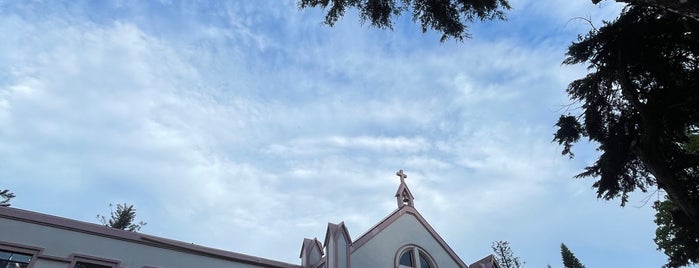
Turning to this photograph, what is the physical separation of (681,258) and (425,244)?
11.2m

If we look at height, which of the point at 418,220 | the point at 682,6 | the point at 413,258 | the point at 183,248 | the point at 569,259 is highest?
the point at 569,259

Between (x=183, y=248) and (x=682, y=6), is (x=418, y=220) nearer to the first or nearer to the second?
(x=183, y=248)

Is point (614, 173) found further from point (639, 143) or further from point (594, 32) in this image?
point (594, 32)

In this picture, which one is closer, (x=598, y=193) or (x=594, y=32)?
(x=594, y=32)

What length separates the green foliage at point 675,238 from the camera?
15.2 m

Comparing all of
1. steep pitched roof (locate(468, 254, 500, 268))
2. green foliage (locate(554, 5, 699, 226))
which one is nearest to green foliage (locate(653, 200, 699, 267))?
green foliage (locate(554, 5, 699, 226))

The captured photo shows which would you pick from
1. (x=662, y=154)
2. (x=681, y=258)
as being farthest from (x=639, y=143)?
(x=681, y=258)

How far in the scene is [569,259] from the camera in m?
49.3

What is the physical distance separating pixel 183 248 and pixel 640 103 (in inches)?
635

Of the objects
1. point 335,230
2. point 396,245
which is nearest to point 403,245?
point 396,245

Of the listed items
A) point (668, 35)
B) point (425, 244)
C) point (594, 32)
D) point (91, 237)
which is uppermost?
point (594, 32)

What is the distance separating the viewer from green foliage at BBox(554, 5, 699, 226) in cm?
1296

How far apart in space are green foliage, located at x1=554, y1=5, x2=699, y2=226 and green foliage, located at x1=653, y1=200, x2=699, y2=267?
6.07 feet

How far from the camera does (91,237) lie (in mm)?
12695
